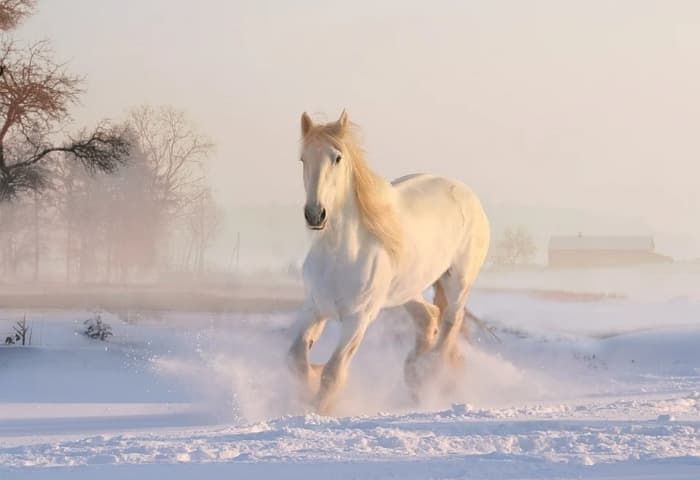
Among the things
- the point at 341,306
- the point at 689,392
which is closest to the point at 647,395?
the point at 689,392

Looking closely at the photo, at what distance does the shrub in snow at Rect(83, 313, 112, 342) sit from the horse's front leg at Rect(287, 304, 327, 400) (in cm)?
749

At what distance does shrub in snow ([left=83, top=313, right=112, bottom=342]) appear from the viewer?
14.9 meters

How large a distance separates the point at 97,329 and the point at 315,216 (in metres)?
8.48

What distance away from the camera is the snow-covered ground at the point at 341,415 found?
5699 millimetres

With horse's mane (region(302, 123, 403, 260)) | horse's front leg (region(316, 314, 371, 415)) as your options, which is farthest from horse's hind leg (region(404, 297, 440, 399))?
horse's front leg (region(316, 314, 371, 415))

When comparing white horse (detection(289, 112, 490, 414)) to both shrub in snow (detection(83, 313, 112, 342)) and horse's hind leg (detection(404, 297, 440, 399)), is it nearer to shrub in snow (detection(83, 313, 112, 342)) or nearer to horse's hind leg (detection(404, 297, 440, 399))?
horse's hind leg (detection(404, 297, 440, 399))

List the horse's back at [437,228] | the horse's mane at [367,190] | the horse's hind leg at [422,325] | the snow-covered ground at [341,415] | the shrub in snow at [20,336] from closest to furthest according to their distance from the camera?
the snow-covered ground at [341,415], the horse's mane at [367,190], the horse's back at [437,228], the horse's hind leg at [422,325], the shrub in snow at [20,336]

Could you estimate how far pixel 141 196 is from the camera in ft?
79.5

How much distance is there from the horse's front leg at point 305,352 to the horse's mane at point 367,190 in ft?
2.64

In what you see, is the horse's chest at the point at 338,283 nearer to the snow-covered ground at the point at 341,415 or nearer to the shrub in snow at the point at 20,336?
the snow-covered ground at the point at 341,415

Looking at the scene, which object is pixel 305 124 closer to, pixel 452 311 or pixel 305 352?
pixel 305 352

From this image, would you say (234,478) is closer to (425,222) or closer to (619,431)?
(619,431)

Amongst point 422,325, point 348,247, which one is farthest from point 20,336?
point 348,247

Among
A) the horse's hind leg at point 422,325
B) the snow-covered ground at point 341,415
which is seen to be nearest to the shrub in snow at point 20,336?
the snow-covered ground at point 341,415
